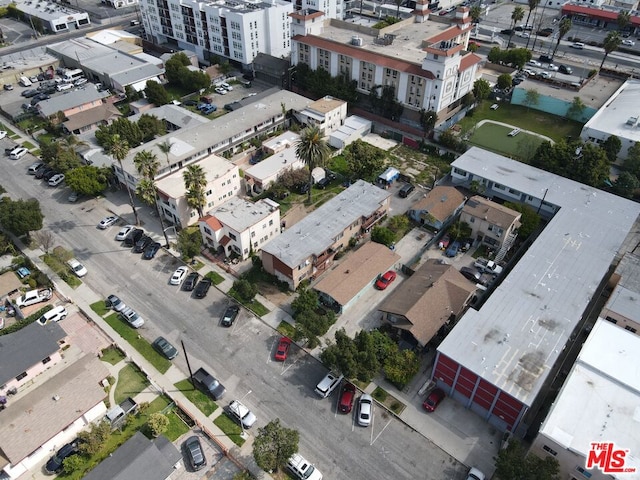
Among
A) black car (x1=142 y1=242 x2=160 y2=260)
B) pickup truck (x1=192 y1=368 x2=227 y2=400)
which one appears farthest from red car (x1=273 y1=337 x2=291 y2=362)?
black car (x1=142 y1=242 x2=160 y2=260)

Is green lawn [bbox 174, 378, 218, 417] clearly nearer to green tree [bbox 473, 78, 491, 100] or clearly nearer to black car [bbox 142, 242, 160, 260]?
black car [bbox 142, 242, 160, 260]

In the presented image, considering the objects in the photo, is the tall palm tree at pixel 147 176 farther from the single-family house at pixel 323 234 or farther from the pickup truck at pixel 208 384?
Result: the pickup truck at pixel 208 384

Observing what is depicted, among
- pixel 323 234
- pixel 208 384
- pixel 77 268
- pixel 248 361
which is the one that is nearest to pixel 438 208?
pixel 323 234

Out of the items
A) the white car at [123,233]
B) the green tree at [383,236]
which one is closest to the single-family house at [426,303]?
the green tree at [383,236]

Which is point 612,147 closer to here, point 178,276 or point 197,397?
point 178,276

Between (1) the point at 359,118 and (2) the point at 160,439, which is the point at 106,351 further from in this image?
(1) the point at 359,118
